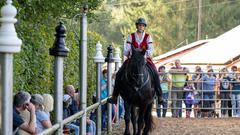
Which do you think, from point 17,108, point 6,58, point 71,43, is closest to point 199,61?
point 71,43

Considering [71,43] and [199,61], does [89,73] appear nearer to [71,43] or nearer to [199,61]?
[71,43]

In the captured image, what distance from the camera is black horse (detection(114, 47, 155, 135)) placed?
11.8 m

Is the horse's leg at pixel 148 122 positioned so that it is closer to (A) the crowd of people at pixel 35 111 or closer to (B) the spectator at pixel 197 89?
(A) the crowd of people at pixel 35 111

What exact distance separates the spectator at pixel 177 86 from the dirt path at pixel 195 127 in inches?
72.8

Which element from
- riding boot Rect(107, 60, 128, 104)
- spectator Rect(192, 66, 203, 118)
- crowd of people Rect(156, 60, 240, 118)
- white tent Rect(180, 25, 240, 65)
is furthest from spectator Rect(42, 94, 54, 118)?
white tent Rect(180, 25, 240, 65)

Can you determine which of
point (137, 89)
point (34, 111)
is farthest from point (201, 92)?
point (34, 111)

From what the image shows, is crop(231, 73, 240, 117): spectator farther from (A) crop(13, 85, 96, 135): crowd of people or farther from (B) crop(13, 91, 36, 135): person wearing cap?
(B) crop(13, 91, 36, 135): person wearing cap

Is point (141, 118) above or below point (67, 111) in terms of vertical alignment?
below

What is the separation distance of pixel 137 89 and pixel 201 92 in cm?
829

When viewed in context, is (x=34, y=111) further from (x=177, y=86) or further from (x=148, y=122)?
(x=177, y=86)

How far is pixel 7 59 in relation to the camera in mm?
4309

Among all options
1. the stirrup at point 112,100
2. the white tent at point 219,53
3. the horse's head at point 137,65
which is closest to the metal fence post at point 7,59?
the horse's head at point 137,65

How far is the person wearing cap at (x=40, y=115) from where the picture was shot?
7203 mm

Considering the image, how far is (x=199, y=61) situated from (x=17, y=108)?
76.0 feet
